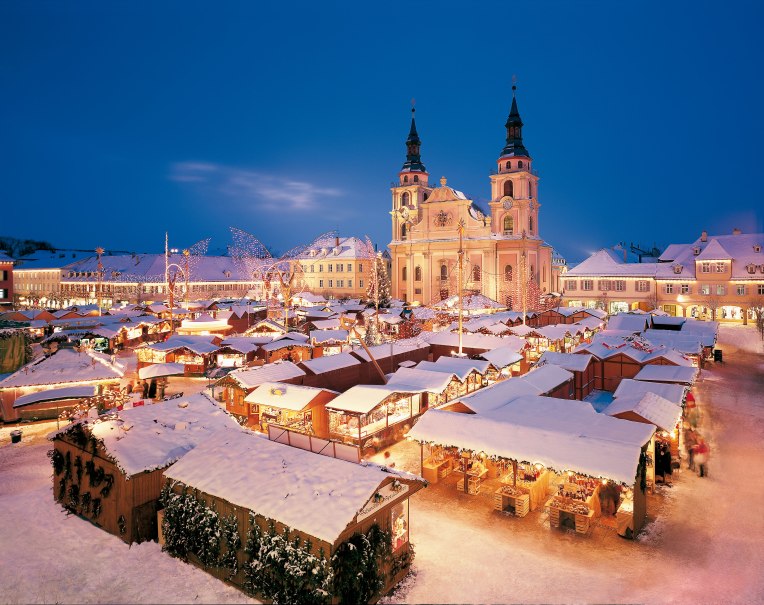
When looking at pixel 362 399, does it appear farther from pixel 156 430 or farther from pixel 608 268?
pixel 608 268

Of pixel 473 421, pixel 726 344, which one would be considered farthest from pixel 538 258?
pixel 473 421

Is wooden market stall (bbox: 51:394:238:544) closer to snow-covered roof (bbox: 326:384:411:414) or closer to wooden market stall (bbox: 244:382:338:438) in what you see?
wooden market stall (bbox: 244:382:338:438)

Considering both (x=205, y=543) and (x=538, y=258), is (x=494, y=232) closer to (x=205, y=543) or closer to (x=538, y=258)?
(x=538, y=258)

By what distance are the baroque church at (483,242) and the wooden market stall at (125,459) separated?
176 feet

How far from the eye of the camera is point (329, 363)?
23938 millimetres

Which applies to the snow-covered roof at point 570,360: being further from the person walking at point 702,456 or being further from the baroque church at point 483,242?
the baroque church at point 483,242

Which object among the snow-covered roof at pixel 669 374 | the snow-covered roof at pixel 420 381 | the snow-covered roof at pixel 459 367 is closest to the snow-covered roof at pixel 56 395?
the snow-covered roof at pixel 420 381

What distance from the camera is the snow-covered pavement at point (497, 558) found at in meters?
9.68

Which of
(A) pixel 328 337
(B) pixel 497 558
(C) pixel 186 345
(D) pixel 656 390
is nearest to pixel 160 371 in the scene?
(C) pixel 186 345

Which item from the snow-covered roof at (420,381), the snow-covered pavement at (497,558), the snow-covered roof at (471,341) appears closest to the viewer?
the snow-covered pavement at (497,558)

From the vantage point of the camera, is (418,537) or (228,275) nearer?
(418,537)

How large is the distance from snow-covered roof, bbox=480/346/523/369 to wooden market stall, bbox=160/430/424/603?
1629cm

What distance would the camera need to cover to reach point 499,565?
10.6 metres

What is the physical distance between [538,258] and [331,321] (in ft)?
129
